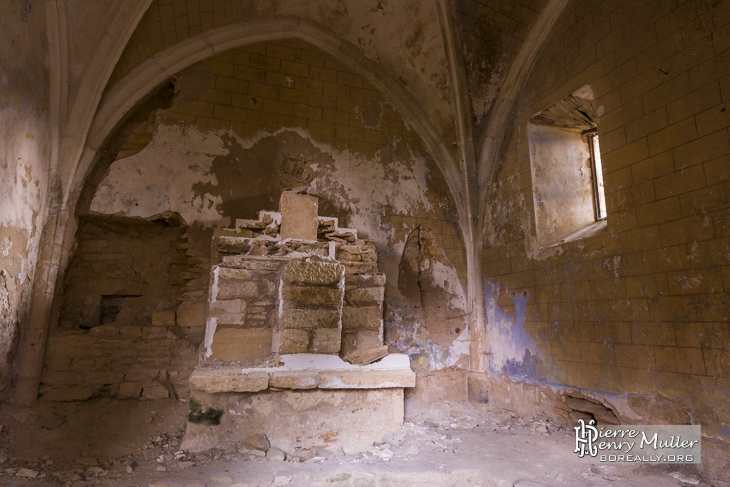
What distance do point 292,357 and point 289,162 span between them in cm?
280

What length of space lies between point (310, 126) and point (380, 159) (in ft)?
3.47

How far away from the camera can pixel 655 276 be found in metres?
3.63

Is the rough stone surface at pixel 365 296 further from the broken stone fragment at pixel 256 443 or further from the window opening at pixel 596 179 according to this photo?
the window opening at pixel 596 179

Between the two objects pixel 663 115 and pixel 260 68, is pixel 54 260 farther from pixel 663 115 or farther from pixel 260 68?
pixel 663 115

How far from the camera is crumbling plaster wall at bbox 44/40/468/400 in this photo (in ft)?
16.5

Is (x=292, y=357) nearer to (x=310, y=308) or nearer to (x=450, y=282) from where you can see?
(x=310, y=308)

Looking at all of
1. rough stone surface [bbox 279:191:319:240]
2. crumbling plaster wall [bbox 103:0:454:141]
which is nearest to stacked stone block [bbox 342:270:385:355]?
rough stone surface [bbox 279:191:319:240]

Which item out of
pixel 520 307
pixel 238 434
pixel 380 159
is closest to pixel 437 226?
pixel 380 159

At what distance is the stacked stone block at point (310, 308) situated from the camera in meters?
3.73

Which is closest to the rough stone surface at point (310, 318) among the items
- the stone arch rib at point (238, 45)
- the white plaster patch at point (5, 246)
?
the white plaster patch at point (5, 246)

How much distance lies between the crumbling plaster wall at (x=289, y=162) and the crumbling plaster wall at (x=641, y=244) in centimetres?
137

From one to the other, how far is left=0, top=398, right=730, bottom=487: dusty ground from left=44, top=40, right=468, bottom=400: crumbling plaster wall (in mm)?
1289

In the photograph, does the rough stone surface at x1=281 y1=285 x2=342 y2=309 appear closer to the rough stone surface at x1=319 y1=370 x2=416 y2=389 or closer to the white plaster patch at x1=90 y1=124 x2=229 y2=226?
the rough stone surface at x1=319 y1=370 x2=416 y2=389

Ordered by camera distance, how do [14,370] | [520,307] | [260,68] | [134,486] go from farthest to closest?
[260,68] → [520,307] → [14,370] → [134,486]
